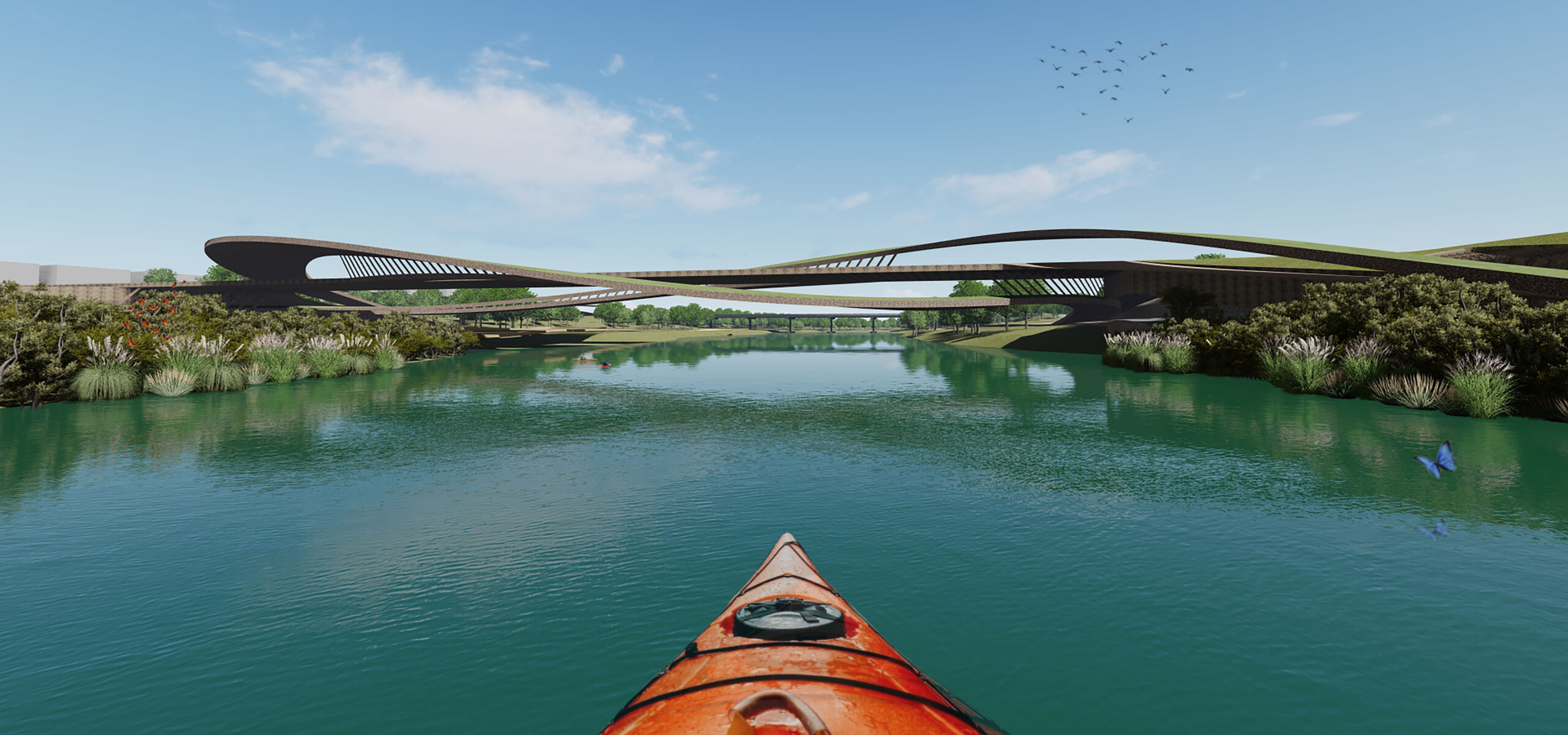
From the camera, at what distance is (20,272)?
17438cm

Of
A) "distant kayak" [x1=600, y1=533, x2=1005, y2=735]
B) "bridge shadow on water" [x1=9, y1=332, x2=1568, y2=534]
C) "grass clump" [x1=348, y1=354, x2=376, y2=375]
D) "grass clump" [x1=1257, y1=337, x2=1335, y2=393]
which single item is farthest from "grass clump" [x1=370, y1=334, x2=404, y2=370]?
"grass clump" [x1=1257, y1=337, x2=1335, y2=393]

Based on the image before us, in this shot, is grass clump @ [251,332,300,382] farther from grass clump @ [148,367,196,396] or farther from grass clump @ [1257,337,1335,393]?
grass clump @ [1257,337,1335,393]

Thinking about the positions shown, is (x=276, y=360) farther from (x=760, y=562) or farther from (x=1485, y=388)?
(x=1485, y=388)

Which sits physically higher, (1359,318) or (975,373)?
(1359,318)

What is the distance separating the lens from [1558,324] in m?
20.1

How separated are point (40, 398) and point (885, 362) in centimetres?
5414

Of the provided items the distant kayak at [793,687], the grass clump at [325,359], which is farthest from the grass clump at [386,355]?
the distant kayak at [793,687]

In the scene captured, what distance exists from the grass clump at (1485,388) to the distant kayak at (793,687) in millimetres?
26744

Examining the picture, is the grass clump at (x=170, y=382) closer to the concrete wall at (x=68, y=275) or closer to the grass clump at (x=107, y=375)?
the grass clump at (x=107, y=375)

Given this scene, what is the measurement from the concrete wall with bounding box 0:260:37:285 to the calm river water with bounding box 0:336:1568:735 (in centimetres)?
23810

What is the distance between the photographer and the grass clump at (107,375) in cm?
2606

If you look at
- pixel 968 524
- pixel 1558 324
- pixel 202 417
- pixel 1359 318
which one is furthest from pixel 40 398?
pixel 1359 318

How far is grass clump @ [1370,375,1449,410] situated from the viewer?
22.8m

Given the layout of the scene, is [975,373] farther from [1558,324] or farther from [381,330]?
[381,330]
